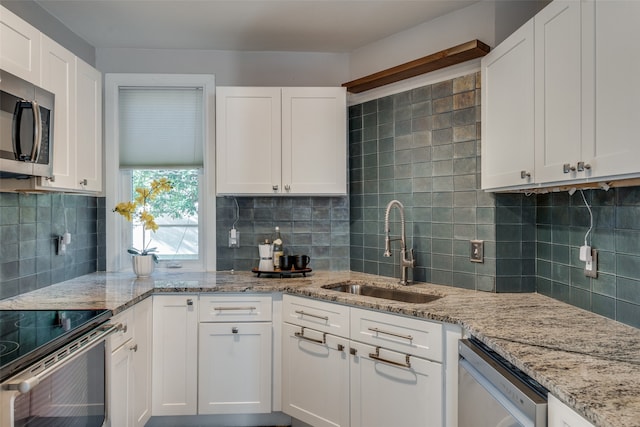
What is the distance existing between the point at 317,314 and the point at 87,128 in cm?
164

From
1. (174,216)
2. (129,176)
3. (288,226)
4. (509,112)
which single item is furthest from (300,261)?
(509,112)

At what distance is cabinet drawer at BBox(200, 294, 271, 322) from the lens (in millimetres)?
2506

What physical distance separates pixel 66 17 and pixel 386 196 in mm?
2255

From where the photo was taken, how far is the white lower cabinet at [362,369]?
1919 mm

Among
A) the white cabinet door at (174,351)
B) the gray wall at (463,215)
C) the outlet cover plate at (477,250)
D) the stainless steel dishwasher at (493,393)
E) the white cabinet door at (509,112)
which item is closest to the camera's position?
the stainless steel dishwasher at (493,393)

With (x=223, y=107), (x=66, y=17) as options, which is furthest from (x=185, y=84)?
(x=66, y=17)

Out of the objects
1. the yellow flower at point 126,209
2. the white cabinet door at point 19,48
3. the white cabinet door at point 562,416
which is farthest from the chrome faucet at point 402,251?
the white cabinet door at point 19,48

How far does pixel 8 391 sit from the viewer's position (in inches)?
48.4

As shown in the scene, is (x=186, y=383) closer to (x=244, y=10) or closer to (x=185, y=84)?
(x=185, y=84)

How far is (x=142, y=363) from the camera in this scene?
2348 mm

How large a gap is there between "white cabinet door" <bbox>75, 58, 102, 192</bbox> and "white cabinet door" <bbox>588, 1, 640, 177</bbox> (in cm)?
235

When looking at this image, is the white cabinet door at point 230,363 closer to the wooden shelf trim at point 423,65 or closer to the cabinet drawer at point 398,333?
the cabinet drawer at point 398,333

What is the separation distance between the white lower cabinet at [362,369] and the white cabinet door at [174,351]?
562 millimetres

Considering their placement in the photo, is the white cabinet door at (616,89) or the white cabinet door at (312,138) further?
the white cabinet door at (312,138)
